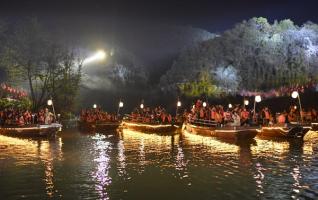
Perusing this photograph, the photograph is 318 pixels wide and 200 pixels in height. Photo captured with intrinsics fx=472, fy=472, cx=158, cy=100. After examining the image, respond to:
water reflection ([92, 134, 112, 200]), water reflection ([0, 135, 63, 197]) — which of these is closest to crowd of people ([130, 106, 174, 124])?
water reflection ([0, 135, 63, 197])

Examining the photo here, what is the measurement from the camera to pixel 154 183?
16906 mm

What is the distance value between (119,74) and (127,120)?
Result: 3620 centimetres

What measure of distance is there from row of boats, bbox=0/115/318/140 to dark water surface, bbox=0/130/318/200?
448 cm

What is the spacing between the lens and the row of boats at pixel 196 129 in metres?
33.4

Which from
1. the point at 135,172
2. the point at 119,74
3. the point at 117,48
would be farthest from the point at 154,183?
the point at 117,48

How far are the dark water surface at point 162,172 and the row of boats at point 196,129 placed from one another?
4.48m

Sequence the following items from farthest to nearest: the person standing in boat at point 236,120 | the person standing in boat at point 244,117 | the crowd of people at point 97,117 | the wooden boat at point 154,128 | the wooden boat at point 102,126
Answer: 1. the crowd of people at point 97,117
2. the wooden boat at point 102,126
3. the wooden boat at point 154,128
4. the person standing in boat at point 244,117
5. the person standing in boat at point 236,120

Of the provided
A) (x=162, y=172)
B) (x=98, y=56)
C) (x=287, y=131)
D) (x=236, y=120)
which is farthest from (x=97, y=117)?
(x=162, y=172)

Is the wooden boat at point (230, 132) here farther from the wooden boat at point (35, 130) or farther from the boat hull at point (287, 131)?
the wooden boat at point (35, 130)

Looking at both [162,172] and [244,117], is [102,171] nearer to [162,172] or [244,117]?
[162,172]

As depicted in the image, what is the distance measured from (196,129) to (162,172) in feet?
72.4

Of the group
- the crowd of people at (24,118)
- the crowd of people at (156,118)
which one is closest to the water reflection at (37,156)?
the crowd of people at (24,118)

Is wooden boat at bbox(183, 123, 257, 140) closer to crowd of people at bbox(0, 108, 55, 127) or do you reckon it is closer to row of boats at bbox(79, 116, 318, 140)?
row of boats at bbox(79, 116, 318, 140)

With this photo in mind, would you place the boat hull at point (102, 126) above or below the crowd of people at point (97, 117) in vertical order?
below
